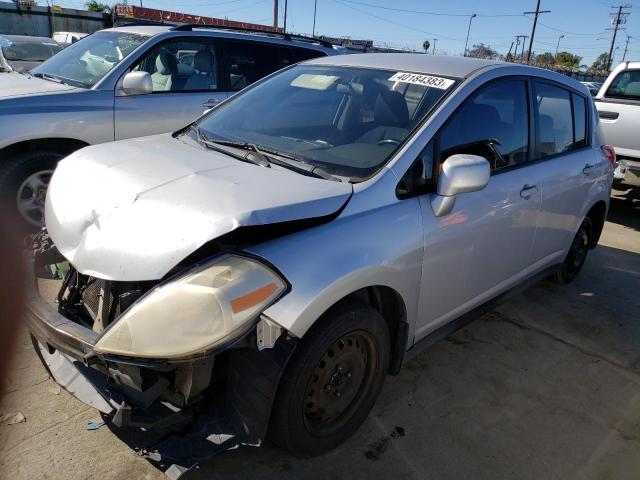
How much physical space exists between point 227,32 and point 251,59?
0.39 metres

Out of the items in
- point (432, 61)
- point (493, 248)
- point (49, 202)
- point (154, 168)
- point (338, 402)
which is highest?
point (432, 61)

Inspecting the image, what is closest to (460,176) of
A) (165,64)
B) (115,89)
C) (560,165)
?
(560,165)

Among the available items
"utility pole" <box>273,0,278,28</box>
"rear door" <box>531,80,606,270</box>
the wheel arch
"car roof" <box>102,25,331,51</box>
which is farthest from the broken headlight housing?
"utility pole" <box>273,0,278,28</box>

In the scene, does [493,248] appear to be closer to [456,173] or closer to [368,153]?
[456,173]

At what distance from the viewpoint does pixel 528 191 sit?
126 inches

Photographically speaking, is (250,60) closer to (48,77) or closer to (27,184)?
(48,77)

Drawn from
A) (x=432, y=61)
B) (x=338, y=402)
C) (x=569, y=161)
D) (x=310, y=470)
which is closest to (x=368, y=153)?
(x=432, y=61)

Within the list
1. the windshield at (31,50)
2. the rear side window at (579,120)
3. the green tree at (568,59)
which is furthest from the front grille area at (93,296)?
the green tree at (568,59)

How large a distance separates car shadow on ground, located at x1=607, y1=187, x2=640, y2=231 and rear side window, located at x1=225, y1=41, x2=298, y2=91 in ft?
16.5

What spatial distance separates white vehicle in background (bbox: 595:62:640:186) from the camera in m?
6.68

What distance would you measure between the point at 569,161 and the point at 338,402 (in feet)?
8.58

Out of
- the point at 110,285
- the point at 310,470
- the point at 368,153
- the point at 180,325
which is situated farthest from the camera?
the point at 368,153

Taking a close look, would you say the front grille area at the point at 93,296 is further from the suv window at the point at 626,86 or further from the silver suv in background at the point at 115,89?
the suv window at the point at 626,86

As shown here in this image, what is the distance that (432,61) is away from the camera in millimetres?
3088
